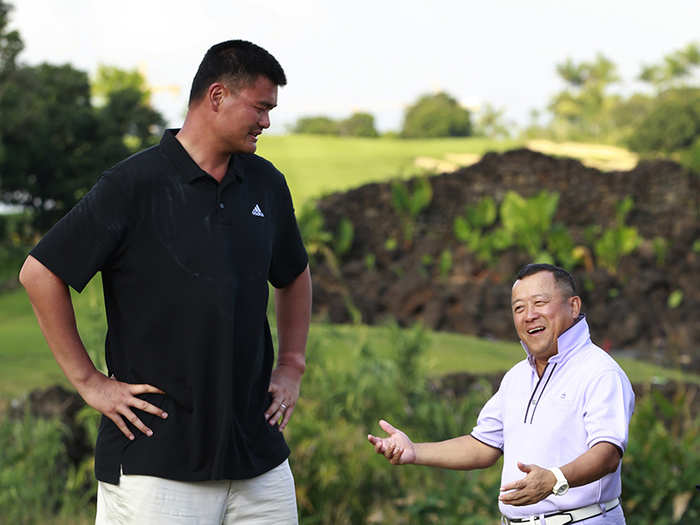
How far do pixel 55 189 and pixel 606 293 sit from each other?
10.9 m

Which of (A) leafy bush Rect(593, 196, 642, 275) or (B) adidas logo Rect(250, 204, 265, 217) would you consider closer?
(B) adidas logo Rect(250, 204, 265, 217)

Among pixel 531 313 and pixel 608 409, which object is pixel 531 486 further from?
pixel 531 313

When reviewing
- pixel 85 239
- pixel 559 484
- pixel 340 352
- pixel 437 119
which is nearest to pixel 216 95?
pixel 85 239

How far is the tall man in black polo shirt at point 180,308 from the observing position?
2.70 meters

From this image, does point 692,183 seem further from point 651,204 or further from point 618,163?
point 618,163

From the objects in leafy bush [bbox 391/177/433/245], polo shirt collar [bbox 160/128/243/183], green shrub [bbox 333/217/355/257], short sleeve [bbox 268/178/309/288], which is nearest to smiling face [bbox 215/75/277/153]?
polo shirt collar [bbox 160/128/243/183]

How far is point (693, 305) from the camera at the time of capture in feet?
52.2

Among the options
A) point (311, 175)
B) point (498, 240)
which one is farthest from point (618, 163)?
point (498, 240)

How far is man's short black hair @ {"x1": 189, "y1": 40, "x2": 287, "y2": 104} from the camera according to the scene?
2.75m

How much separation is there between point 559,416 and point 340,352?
723 centimetres

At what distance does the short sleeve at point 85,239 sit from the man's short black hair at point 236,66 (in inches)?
15.3

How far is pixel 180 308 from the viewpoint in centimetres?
272

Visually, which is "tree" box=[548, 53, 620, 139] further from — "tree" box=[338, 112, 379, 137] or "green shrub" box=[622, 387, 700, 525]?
"green shrub" box=[622, 387, 700, 525]

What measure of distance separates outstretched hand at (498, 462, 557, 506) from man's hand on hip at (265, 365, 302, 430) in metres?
0.92
